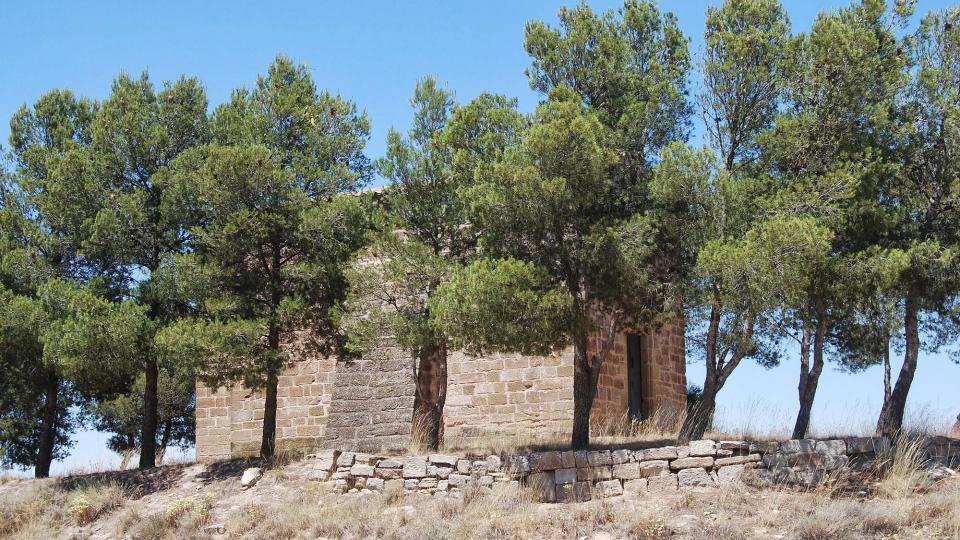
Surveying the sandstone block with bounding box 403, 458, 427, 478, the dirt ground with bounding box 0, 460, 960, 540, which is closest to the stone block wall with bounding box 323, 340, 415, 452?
the dirt ground with bounding box 0, 460, 960, 540

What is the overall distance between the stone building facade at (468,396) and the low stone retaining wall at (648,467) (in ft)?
9.86

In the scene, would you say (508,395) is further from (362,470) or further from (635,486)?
(635,486)

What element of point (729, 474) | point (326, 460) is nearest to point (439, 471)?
point (326, 460)

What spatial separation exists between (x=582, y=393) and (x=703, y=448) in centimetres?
221

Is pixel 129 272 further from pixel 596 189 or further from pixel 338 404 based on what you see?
pixel 596 189

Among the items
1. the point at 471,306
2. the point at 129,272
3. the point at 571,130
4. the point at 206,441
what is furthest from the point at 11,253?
the point at 571,130

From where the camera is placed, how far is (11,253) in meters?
18.7

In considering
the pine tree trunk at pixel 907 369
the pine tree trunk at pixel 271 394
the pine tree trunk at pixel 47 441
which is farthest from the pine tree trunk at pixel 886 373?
the pine tree trunk at pixel 47 441

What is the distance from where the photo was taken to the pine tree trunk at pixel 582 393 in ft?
51.5

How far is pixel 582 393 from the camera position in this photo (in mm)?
15820

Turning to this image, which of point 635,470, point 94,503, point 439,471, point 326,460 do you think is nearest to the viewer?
point 635,470

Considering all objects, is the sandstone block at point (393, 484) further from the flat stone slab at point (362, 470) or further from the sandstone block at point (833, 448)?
the sandstone block at point (833, 448)

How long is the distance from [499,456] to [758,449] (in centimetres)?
352

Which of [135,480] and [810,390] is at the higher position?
[810,390]
